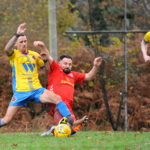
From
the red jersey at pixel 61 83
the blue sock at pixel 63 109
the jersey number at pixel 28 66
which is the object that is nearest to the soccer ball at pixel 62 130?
the blue sock at pixel 63 109

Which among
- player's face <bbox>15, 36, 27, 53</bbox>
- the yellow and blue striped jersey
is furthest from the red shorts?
→ player's face <bbox>15, 36, 27, 53</bbox>

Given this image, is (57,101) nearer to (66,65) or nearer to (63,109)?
(63,109)

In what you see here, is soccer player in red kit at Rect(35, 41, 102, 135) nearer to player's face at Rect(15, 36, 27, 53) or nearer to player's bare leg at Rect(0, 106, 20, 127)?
player's face at Rect(15, 36, 27, 53)

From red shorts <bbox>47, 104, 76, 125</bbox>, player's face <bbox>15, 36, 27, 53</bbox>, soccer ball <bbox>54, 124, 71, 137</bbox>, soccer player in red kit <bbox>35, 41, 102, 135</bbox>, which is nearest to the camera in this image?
soccer ball <bbox>54, 124, 71, 137</bbox>

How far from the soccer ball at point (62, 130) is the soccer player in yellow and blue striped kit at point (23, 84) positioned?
0.17 metres

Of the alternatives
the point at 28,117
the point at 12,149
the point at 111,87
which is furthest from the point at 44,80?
the point at 12,149

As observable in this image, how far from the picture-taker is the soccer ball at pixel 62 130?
285 inches

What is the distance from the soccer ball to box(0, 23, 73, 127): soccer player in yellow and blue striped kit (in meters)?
0.17

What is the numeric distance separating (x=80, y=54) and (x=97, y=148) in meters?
6.46

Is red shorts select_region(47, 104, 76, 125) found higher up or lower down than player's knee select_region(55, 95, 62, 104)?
lower down

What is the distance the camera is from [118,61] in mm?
10680

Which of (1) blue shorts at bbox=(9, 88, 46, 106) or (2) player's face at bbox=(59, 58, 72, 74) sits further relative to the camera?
(2) player's face at bbox=(59, 58, 72, 74)

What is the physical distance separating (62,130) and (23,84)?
1.20 metres

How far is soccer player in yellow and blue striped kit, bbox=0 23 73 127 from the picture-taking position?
298 inches
